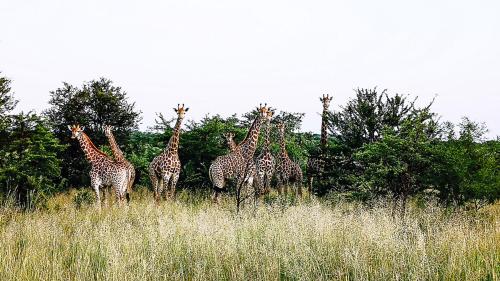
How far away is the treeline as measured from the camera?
9914 millimetres

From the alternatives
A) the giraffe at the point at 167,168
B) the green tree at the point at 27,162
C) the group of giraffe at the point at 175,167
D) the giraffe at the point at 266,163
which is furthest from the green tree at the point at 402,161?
the green tree at the point at 27,162

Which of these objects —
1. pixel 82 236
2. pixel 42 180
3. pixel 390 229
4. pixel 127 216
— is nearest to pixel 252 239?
pixel 390 229

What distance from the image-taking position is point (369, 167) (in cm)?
1100

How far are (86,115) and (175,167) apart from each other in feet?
15.4

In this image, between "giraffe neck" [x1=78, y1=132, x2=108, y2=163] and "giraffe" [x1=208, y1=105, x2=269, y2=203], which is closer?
"giraffe neck" [x1=78, y1=132, x2=108, y2=163]

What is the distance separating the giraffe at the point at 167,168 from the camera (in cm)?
1279

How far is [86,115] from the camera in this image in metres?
15.8

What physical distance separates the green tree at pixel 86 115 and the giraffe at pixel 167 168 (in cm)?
373

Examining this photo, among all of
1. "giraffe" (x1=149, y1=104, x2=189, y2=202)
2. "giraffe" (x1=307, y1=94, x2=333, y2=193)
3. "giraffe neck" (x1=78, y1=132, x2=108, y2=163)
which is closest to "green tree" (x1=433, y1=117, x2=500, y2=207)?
"giraffe" (x1=307, y1=94, x2=333, y2=193)

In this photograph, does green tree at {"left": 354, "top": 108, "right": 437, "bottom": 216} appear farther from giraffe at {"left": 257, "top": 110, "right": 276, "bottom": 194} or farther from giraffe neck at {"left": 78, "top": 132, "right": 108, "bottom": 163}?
giraffe neck at {"left": 78, "top": 132, "right": 108, "bottom": 163}

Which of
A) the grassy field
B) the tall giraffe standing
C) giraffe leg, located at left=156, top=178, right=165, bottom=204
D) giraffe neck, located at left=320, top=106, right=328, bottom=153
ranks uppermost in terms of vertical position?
giraffe neck, located at left=320, top=106, right=328, bottom=153

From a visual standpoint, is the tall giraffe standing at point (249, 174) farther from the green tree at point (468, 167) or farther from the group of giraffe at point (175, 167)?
the green tree at point (468, 167)

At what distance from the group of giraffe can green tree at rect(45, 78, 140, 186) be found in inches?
99.9

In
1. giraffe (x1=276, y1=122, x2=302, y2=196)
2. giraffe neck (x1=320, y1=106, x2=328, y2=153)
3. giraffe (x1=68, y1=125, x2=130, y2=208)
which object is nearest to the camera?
giraffe (x1=68, y1=125, x2=130, y2=208)
